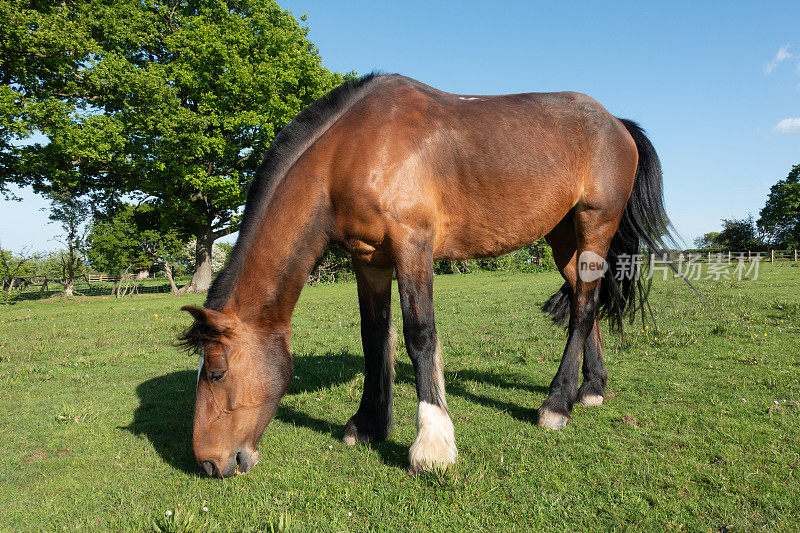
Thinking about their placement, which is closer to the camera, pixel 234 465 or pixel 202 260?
pixel 234 465

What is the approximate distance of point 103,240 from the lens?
2569 cm

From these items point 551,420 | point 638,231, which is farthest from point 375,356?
point 638,231

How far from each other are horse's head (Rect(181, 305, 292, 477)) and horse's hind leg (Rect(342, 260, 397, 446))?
3.22 ft

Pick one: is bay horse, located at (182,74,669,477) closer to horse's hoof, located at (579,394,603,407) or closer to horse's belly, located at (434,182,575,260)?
horse's belly, located at (434,182,575,260)

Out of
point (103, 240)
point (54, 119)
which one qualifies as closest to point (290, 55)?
point (54, 119)

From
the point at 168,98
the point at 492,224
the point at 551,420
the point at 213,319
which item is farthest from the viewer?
the point at 168,98

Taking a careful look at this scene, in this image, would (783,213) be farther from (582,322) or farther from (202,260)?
(582,322)

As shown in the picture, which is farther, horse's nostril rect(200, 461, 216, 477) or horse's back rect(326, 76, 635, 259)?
horse's back rect(326, 76, 635, 259)

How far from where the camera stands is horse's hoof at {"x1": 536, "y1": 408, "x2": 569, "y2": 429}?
4164 millimetres

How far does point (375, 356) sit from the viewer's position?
4.23m

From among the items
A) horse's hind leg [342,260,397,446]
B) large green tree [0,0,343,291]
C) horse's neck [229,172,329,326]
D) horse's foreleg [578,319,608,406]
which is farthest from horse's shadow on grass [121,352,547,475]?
large green tree [0,0,343,291]

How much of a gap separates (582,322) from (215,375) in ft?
11.7

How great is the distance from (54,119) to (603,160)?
2430 centimetres

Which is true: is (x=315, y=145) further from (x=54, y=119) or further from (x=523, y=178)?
(x=54, y=119)
